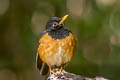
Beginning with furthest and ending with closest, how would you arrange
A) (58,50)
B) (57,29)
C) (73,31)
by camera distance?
(73,31) < (57,29) < (58,50)

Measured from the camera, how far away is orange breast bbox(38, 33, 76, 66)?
28.3 ft

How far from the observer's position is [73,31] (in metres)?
→ 11.6

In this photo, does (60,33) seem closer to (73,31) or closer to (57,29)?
(57,29)

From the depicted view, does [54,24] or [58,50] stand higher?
[54,24]

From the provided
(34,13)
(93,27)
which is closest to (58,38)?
(93,27)

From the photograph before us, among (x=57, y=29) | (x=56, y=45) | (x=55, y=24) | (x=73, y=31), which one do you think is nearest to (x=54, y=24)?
(x=55, y=24)

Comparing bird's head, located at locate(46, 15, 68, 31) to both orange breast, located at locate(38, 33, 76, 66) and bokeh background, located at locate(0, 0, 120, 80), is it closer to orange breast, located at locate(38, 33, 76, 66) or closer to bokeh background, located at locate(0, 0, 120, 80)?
orange breast, located at locate(38, 33, 76, 66)

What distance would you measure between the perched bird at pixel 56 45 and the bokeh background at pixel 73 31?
7.80ft

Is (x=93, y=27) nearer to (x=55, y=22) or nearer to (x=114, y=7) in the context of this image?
(x=114, y=7)

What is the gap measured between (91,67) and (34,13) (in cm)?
188

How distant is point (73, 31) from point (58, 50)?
299 cm

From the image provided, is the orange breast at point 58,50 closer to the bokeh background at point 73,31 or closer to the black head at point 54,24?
the black head at point 54,24

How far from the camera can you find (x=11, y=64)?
39.2 feet

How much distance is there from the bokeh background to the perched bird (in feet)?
7.80
